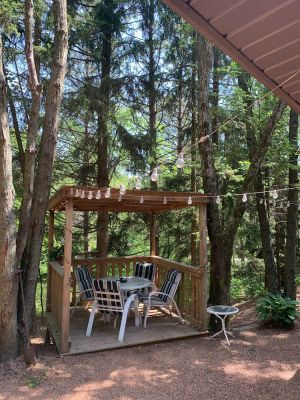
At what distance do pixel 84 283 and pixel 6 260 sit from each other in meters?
2.06

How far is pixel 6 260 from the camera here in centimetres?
452

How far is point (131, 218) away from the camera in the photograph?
33.1 ft

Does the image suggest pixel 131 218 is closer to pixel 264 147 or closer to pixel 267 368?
pixel 264 147

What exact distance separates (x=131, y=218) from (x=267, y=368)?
6336 millimetres

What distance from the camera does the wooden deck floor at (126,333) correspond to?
5.04m

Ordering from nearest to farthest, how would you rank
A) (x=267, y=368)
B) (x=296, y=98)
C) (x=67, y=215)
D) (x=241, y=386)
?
(x=296, y=98) → (x=241, y=386) → (x=267, y=368) → (x=67, y=215)

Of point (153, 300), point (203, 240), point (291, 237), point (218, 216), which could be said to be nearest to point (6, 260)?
point (153, 300)

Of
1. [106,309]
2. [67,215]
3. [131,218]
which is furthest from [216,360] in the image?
[131,218]

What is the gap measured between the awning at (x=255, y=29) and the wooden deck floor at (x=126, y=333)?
413 cm

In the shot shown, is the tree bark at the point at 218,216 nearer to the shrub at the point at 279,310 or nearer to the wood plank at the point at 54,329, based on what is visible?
the shrub at the point at 279,310

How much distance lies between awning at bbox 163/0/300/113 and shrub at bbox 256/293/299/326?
4.61m

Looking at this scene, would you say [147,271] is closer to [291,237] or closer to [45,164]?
[45,164]

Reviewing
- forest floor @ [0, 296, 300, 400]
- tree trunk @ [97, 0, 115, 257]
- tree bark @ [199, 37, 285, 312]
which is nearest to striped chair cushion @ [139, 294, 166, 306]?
forest floor @ [0, 296, 300, 400]

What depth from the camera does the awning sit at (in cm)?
183
